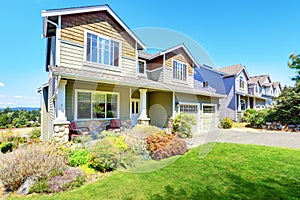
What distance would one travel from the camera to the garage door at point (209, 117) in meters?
15.3

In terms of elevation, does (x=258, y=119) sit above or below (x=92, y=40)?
below

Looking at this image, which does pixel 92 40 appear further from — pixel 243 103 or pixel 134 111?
pixel 243 103

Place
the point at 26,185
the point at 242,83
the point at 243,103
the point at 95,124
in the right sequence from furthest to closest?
the point at 243,103, the point at 242,83, the point at 95,124, the point at 26,185

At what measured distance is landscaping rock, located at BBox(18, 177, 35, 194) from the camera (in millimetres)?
4316

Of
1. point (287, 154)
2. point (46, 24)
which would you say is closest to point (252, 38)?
point (287, 154)

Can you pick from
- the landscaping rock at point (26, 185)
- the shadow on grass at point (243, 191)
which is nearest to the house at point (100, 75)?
the landscaping rock at point (26, 185)

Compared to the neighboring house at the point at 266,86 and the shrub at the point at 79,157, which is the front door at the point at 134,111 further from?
the neighboring house at the point at 266,86

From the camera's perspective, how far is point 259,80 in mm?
29641

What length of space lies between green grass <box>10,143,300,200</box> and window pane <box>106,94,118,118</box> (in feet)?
18.6

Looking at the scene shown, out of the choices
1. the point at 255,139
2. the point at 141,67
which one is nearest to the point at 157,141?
the point at 255,139

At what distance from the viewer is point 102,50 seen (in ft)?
33.0

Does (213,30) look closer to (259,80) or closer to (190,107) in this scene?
(190,107)

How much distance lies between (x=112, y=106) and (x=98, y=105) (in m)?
1.00

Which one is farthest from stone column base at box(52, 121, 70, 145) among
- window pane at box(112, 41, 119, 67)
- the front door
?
the front door
